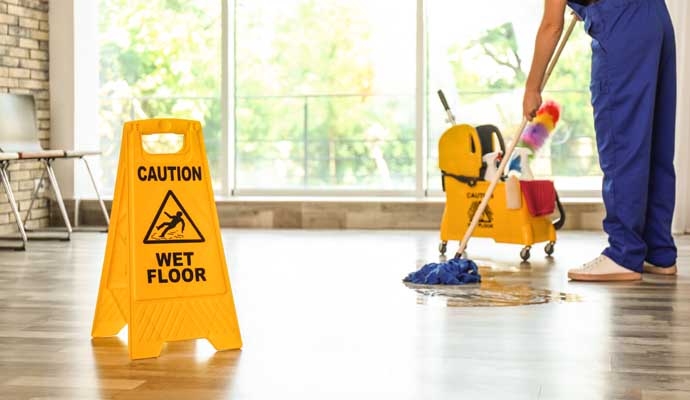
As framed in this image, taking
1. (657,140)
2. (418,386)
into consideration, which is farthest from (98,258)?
(418,386)

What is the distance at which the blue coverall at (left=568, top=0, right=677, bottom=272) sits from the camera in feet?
12.1

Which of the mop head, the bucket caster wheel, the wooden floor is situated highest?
the mop head

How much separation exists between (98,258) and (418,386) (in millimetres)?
2816

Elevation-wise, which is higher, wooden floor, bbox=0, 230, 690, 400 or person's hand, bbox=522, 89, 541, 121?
person's hand, bbox=522, 89, 541, 121

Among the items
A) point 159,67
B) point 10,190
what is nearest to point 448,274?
point 10,190

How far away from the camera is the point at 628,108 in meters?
3.70

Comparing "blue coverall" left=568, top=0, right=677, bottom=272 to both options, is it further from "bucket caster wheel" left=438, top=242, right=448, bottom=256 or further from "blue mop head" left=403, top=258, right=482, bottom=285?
"bucket caster wheel" left=438, top=242, right=448, bottom=256

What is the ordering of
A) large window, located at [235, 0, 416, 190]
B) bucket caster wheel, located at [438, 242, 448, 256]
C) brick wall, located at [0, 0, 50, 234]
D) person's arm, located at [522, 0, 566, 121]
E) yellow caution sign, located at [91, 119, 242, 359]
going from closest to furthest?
yellow caution sign, located at [91, 119, 242, 359]
person's arm, located at [522, 0, 566, 121]
bucket caster wheel, located at [438, 242, 448, 256]
brick wall, located at [0, 0, 50, 234]
large window, located at [235, 0, 416, 190]

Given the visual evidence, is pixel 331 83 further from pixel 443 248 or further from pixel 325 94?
pixel 443 248

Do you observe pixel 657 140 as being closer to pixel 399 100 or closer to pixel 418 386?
pixel 418 386

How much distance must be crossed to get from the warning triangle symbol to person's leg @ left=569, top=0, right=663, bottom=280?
1752 mm

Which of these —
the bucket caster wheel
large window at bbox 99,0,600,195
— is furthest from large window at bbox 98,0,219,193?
the bucket caster wheel

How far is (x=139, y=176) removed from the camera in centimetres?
252

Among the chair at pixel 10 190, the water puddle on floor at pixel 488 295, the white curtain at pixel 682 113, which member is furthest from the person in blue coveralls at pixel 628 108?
the chair at pixel 10 190
